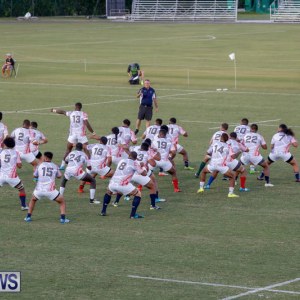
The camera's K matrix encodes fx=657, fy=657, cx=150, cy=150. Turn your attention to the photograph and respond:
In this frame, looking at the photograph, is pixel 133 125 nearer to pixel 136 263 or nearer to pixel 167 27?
pixel 136 263

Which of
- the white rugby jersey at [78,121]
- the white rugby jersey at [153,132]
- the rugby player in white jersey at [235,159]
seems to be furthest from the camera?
the white rugby jersey at [78,121]

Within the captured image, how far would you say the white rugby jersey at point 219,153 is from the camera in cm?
1814

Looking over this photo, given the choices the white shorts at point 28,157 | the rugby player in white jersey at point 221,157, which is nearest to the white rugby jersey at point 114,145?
the white shorts at point 28,157

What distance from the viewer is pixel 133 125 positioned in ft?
102

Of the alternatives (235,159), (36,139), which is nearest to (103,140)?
(36,139)

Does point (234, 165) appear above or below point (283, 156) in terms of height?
below

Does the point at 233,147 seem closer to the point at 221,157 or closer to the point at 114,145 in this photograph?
the point at 221,157

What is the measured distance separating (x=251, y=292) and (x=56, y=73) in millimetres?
43471

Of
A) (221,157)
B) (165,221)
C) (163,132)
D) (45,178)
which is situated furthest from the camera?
(163,132)

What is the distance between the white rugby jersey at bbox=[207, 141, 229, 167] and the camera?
59.5 feet

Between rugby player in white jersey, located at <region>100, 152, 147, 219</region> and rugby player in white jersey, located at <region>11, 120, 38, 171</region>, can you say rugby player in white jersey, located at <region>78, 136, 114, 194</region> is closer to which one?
rugby player in white jersey, located at <region>100, 152, 147, 219</region>

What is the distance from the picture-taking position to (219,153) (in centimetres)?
1817

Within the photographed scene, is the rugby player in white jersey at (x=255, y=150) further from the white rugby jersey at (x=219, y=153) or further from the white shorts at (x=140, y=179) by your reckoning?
the white shorts at (x=140, y=179)

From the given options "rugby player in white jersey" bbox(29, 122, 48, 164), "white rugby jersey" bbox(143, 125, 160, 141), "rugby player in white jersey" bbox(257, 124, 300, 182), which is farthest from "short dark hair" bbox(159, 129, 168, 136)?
"rugby player in white jersey" bbox(29, 122, 48, 164)
